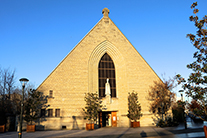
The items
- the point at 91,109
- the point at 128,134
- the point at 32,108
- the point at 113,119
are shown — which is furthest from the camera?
the point at 113,119

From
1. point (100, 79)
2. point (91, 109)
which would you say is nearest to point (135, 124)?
point (91, 109)

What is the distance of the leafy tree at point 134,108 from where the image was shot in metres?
23.1

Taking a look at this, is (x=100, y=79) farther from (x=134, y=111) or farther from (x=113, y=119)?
(x=134, y=111)

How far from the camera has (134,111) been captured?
76.3 ft

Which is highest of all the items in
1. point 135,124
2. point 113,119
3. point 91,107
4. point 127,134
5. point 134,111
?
point 91,107

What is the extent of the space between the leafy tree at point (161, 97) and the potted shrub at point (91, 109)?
8.04 m

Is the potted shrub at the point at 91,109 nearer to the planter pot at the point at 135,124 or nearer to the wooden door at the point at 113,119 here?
the wooden door at the point at 113,119

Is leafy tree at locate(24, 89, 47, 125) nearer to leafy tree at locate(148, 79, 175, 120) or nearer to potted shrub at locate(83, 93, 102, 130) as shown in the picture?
potted shrub at locate(83, 93, 102, 130)

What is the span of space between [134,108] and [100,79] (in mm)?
6298

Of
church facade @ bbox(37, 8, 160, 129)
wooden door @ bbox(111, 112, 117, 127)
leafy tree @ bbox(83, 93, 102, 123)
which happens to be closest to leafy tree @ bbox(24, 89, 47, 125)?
church facade @ bbox(37, 8, 160, 129)

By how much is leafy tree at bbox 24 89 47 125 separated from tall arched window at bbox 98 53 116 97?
797 cm

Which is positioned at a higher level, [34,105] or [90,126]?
[34,105]

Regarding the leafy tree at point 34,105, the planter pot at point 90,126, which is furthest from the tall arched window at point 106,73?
the leafy tree at point 34,105

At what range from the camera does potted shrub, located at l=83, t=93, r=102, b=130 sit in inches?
843
